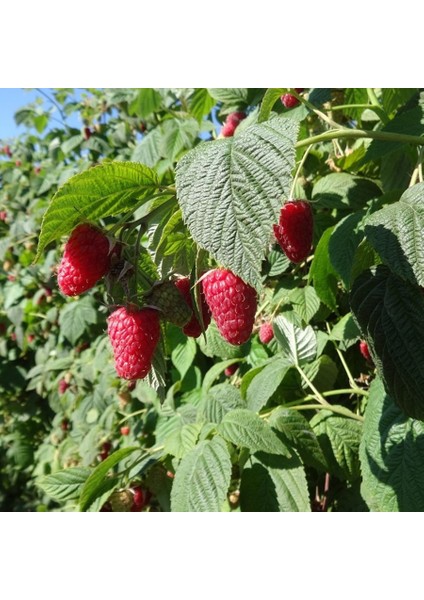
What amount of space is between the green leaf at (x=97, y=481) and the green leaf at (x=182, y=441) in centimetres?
10

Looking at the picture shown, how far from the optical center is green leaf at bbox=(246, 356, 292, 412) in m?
1.06

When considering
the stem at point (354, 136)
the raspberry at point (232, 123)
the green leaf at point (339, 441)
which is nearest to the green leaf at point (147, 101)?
the raspberry at point (232, 123)

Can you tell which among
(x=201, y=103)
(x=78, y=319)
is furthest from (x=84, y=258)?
(x=78, y=319)

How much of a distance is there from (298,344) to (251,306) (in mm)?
544

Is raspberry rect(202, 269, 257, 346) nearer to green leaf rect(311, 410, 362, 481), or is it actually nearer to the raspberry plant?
the raspberry plant

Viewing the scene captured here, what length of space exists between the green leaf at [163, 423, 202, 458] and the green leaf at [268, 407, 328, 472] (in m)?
0.16

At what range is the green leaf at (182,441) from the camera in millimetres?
1090

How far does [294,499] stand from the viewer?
0.96 meters

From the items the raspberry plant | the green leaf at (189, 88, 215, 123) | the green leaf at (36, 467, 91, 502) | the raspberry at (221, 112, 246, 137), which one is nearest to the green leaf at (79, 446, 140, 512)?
the raspberry plant

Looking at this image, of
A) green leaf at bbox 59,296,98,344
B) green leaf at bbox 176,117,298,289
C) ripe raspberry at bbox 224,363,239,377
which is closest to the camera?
green leaf at bbox 176,117,298,289

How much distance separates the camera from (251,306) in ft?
2.04

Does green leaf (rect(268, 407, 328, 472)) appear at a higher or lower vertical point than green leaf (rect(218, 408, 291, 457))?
lower
